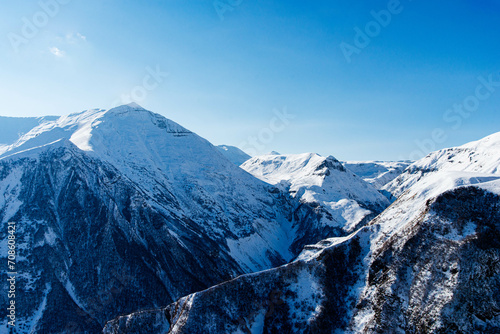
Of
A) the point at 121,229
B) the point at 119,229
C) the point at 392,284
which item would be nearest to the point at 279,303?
the point at 392,284

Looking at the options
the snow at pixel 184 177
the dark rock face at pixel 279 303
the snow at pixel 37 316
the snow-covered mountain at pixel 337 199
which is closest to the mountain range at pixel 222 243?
the dark rock face at pixel 279 303

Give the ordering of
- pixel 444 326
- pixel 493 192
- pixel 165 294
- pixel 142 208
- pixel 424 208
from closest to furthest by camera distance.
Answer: pixel 444 326
pixel 493 192
pixel 424 208
pixel 165 294
pixel 142 208

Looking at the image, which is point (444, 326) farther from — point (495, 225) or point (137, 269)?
point (137, 269)

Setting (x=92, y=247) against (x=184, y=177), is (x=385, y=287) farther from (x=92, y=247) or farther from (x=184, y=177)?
(x=184, y=177)

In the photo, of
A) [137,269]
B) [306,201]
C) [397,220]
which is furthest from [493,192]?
[306,201]

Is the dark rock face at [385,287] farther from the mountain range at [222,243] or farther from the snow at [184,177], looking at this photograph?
the snow at [184,177]

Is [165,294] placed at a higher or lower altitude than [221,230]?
lower
